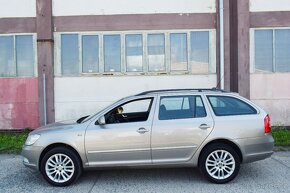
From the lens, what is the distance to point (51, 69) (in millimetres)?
11766

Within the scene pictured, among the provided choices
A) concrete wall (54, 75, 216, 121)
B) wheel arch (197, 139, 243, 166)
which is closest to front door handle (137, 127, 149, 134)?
wheel arch (197, 139, 243, 166)

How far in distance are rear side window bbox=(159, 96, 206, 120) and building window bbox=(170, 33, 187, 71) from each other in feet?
18.2

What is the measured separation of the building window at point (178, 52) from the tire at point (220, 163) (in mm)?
6067

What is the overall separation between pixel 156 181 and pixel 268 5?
8.06 m

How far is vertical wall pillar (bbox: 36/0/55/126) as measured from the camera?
38.3 feet

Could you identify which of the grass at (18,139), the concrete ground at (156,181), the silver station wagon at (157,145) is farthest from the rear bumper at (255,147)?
the grass at (18,139)

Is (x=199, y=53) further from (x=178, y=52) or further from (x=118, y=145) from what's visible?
(x=118, y=145)

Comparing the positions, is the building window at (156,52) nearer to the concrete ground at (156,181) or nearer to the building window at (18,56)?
the building window at (18,56)

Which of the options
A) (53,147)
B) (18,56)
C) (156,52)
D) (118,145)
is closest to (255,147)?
(118,145)

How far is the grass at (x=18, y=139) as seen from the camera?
921cm

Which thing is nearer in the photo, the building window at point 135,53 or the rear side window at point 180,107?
the rear side window at point 180,107

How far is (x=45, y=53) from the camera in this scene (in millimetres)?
11711

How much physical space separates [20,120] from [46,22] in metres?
3.45

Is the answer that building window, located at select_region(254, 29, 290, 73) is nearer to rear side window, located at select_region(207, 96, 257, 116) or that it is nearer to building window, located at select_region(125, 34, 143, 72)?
building window, located at select_region(125, 34, 143, 72)
